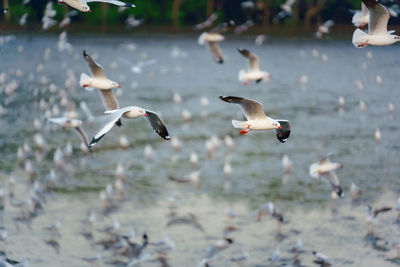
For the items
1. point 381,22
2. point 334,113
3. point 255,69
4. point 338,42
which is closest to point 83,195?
point 255,69

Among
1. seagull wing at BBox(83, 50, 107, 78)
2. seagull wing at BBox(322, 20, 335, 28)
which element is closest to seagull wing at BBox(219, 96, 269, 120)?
seagull wing at BBox(83, 50, 107, 78)

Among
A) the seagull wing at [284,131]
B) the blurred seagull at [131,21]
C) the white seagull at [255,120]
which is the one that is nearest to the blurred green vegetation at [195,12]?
the blurred seagull at [131,21]

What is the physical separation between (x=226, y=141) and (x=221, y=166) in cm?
178

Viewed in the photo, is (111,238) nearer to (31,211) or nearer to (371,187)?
(31,211)

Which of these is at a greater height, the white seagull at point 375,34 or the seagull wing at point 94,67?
the white seagull at point 375,34

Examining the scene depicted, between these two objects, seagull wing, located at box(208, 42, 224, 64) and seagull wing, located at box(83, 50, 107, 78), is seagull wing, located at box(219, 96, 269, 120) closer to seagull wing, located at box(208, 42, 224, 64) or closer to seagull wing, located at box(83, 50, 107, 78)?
seagull wing, located at box(83, 50, 107, 78)

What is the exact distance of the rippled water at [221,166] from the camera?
11.8 metres

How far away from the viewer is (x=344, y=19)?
5216cm

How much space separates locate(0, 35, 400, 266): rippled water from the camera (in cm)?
1181

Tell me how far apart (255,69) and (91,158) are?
294 inches

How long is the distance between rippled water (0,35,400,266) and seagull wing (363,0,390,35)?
260 centimetres

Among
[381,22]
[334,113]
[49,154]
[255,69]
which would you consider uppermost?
[381,22]

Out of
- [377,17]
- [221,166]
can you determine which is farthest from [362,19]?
[221,166]

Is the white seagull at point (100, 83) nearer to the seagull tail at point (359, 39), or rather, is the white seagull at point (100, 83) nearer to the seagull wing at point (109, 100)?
the seagull wing at point (109, 100)
